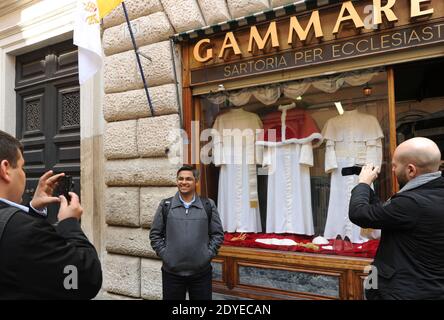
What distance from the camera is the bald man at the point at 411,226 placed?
2086 mm

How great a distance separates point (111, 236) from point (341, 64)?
3589 mm

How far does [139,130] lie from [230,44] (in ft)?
5.27

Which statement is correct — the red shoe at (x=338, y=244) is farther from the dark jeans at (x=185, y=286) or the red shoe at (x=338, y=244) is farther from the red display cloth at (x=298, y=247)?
the dark jeans at (x=185, y=286)

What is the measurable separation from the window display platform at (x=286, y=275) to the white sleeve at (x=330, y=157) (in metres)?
0.99

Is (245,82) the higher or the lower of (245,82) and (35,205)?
the higher

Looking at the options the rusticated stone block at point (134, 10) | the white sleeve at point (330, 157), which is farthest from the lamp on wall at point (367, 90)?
the rusticated stone block at point (134, 10)

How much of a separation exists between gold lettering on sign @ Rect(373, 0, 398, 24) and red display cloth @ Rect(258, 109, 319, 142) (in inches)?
55.9

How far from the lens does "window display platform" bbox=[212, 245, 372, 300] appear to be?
3952 millimetres

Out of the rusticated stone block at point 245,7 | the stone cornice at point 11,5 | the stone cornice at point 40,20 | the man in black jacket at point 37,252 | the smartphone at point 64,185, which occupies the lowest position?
the man in black jacket at point 37,252

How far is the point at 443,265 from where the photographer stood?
82.4 inches

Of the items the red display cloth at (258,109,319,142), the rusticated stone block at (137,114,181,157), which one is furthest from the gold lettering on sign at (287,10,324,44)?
the rusticated stone block at (137,114,181,157)
